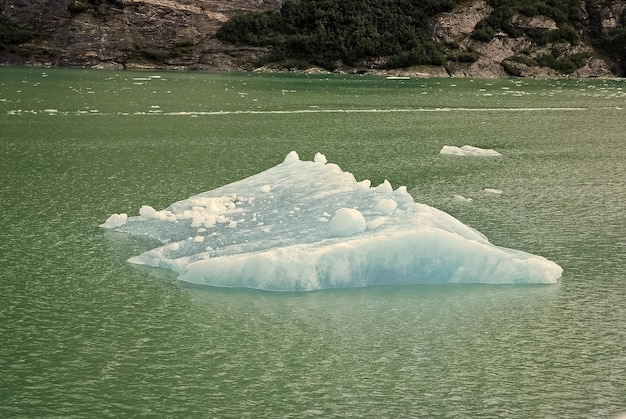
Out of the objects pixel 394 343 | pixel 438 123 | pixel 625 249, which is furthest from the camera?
pixel 438 123

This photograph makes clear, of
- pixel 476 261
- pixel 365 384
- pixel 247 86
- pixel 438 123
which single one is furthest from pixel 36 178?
pixel 247 86

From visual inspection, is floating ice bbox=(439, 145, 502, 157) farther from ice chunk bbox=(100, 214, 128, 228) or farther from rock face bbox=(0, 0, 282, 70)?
rock face bbox=(0, 0, 282, 70)

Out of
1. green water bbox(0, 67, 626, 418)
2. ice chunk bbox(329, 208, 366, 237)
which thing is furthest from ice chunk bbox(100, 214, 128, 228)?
ice chunk bbox(329, 208, 366, 237)

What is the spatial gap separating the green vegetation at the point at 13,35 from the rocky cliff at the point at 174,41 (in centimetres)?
7

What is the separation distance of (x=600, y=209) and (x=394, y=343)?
5972 millimetres

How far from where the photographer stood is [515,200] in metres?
12.2

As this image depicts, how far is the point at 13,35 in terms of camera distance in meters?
60.7

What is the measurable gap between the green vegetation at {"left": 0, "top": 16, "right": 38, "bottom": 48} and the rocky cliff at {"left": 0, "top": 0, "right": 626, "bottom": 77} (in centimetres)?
7

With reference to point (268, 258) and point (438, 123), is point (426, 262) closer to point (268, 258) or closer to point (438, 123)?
point (268, 258)

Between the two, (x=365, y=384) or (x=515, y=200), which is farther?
(x=515, y=200)

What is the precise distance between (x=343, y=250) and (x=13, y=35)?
2280 inches

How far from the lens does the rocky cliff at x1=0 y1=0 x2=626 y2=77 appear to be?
200 feet

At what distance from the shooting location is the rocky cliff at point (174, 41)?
200ft

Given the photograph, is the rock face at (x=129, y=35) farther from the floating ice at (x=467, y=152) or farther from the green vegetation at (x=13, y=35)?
the floating ice at (x=467, y=152)
